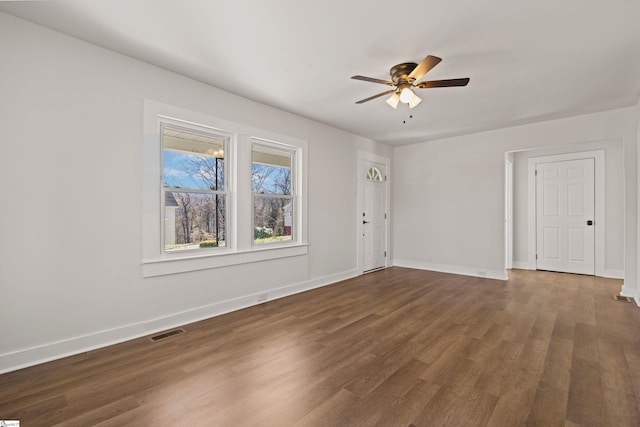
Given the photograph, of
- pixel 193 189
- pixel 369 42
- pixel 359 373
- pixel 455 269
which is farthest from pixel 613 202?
pixel 193 189

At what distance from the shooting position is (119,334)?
2.72 meters

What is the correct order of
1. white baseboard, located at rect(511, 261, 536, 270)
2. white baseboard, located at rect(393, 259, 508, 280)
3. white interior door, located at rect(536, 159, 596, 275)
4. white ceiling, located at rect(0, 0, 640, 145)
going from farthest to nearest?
white baseboard, located at rect(511, 261, 536, 270)
white interior door, located at rect(536, 159, 596, 275)
white baseboard, located at rect(393, 259, 508, 280)
white ceiling, located at rect(0, 0, 640, 145)

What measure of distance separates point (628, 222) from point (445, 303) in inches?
111

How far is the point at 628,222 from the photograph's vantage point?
4.05 meters

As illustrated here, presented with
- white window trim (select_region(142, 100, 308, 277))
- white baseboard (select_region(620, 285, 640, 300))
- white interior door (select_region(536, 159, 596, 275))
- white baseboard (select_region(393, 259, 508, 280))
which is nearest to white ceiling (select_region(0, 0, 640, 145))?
white window trim (select_region(142, 100, 308, 277))

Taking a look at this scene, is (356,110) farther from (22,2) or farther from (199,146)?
(22,2)

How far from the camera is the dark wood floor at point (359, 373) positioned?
68.9 inches

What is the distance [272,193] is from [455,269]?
3.91m

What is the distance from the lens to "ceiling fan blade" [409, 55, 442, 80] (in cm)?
232

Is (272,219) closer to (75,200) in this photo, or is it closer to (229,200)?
(229,200)

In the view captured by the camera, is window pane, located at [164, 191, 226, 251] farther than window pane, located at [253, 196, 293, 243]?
No

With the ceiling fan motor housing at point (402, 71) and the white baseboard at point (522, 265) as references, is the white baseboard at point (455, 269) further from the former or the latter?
the ceiling fan motor housing at point (402, 71)

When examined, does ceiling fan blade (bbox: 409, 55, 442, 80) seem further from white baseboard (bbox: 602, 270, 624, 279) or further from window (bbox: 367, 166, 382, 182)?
white baseboard (bbox: 602, 270, 624, 279)

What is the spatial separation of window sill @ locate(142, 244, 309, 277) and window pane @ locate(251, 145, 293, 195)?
2.74ft
